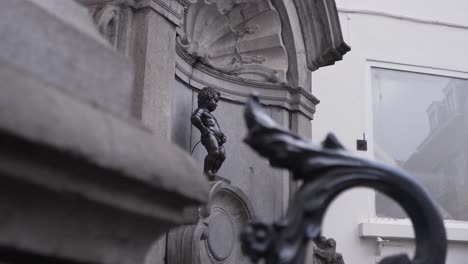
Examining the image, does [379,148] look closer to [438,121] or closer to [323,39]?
[438,121]

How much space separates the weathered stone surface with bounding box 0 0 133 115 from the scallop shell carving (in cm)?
488

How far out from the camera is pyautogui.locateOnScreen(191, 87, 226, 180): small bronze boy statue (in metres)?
5.01

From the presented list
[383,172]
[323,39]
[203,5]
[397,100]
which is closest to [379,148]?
[397,100]

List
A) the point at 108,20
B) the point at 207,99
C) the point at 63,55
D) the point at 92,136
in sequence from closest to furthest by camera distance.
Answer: the point at 92,136, the point at 63,55, the point at 108,20, the point at 207,99

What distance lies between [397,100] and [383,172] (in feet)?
30.8

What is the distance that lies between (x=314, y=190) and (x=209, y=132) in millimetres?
4098

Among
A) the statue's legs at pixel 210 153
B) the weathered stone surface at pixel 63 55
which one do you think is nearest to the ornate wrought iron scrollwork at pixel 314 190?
the weathered stone surface at pixel 63 55

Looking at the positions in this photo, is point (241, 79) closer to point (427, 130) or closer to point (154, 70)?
point (154, 70)

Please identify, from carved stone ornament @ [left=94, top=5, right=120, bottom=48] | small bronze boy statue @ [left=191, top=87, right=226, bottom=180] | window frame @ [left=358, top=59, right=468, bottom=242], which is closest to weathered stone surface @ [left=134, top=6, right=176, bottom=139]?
carved stone ornament @ [left=94, top=5, right=120, bottom=48]

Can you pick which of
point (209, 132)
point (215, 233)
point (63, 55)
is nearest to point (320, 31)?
point (209, 132)

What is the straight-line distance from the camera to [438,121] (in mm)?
10352

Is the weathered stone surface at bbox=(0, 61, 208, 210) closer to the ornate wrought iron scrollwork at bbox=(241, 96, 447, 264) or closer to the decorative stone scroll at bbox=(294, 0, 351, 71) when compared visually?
the ornate wrought iron scrollwork at bbox=(241, 96, 447, 264)

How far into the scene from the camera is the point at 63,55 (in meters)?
1.07

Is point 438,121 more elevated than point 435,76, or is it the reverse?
point 435,76
